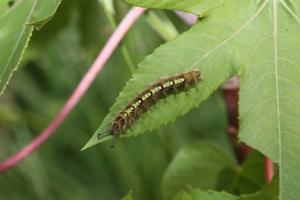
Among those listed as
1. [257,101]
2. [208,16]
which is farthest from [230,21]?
[257,101]

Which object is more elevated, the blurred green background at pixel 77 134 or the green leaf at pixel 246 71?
the green leaf at pixel 246 71

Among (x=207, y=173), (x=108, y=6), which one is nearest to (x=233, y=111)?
(x=207, y=173)

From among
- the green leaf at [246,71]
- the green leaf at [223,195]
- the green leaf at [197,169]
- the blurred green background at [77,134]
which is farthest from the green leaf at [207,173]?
the blurred green background at [77,134]

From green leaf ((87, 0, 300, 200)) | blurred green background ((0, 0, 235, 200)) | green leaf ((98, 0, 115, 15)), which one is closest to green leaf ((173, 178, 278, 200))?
green leaf ((87, 0, 300, 200))

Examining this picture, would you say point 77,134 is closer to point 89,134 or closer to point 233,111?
point 89,134

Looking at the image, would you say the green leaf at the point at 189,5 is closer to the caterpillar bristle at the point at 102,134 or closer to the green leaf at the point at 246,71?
the green leaf at the point at 246,71

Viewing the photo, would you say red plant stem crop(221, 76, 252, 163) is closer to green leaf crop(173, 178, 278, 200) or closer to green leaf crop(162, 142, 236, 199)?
green leaf crop(162, 142, 236, 199)

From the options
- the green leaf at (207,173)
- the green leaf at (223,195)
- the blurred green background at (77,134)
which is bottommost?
the blurred green background at (77,134)
